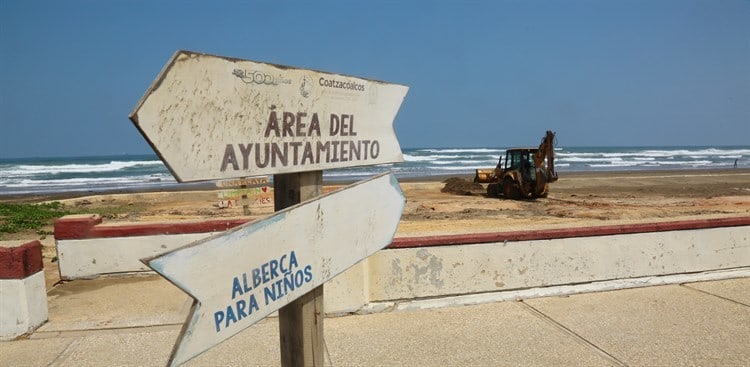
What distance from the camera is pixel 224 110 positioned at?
156 cm

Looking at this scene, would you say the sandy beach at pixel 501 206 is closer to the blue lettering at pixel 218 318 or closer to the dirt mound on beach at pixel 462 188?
the dirt mound on beach at pixel 462 188

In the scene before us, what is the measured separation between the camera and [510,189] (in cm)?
1872

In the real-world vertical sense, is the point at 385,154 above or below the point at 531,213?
above

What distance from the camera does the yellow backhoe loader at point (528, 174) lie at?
687 inches

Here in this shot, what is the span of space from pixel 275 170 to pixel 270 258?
319mm

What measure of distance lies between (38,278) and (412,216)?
10431 mm

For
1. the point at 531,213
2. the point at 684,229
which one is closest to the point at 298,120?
the point at 684,229

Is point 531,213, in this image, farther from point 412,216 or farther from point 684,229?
point 684,229

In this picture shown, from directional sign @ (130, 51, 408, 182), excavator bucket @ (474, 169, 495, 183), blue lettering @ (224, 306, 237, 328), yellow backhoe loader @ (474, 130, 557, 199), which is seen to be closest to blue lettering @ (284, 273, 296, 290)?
blue lettering @ (224, 306, 237, 328)

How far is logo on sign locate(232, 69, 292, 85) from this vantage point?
159 cm

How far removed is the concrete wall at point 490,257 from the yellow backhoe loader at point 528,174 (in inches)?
469

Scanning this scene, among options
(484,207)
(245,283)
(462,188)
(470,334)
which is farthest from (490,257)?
(462,188)

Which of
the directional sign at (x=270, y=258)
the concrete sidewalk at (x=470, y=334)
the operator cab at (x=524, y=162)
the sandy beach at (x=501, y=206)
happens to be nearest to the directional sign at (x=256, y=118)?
the directional sign at (x=270, y=258)

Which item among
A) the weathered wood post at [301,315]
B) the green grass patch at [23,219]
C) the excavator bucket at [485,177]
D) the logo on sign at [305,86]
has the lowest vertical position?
the green grass patch at [23,219]
